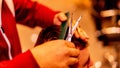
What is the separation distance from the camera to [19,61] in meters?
0.51

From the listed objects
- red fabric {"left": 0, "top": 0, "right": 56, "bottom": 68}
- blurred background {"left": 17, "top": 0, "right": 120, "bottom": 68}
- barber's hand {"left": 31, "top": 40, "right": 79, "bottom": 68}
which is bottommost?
blurred background {"left": 17, "top": 0, "right": 120, "bottom": 68}

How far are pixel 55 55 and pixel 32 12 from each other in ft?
1.29

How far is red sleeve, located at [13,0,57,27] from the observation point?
84cm

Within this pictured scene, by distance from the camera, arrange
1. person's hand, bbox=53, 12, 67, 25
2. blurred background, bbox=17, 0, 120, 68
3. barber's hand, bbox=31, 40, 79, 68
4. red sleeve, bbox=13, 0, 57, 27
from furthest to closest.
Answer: blurred background, bbox=17, 0, 120, 68
red sleeve, bbox=13, 0, 57, 27
person's hand, bbox=53, 12, 67, 25
barber's hand, bbox=31, 40, 79, 68

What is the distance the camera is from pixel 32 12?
0.87 m

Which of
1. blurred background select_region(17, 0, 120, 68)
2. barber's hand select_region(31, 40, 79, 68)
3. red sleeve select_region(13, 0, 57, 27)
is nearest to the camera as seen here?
barber's hand select_region(31, 40, 79, 68)

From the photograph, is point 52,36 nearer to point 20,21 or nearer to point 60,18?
point 60,18

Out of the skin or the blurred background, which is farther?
the blurred background

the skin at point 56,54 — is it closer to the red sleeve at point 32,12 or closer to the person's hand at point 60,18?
the person's hand at point 60,18

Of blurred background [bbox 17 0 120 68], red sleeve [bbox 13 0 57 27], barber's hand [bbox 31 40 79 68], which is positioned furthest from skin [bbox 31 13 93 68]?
blurred background [bbox 17 0 120 68]

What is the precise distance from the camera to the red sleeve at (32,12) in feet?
2.77

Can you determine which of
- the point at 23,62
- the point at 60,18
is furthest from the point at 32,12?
the point at 23,62

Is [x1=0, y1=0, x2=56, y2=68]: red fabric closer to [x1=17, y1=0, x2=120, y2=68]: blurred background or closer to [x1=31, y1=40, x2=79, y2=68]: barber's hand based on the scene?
[x1=31, y1=40, x2=79, y2=68]: barber's hand

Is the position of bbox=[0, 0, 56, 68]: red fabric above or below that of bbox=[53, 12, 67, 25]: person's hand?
below
